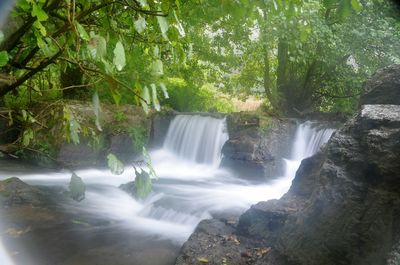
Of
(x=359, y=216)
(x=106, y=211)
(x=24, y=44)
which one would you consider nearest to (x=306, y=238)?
(x=359, y=216)

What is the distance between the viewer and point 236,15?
5.24 feet

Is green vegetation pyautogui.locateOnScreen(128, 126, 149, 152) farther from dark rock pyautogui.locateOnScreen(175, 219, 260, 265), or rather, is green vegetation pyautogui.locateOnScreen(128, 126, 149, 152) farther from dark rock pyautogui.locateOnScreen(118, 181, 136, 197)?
dark rock pyautogui.locateOnScreen(175, 219, 260, 265)

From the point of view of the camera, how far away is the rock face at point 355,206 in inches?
108

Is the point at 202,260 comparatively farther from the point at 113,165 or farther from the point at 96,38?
the point at 96,38

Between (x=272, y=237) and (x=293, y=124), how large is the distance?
24.4 ft

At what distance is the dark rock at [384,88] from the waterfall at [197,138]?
6.32m

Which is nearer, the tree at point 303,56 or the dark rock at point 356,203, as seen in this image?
the dark rock at point 356,203

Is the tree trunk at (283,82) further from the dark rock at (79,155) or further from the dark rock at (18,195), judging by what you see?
the dark rock at (18,195)

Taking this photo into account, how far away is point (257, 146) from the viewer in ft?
33.1

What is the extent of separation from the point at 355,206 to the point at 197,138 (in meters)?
9.23

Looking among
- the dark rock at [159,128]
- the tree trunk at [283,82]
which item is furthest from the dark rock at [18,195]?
the tree trunk at [283,82]

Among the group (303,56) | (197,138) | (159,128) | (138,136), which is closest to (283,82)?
(303,56)

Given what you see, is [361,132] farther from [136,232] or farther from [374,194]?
[136,232]

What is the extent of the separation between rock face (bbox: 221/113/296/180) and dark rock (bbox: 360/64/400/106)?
469cm
